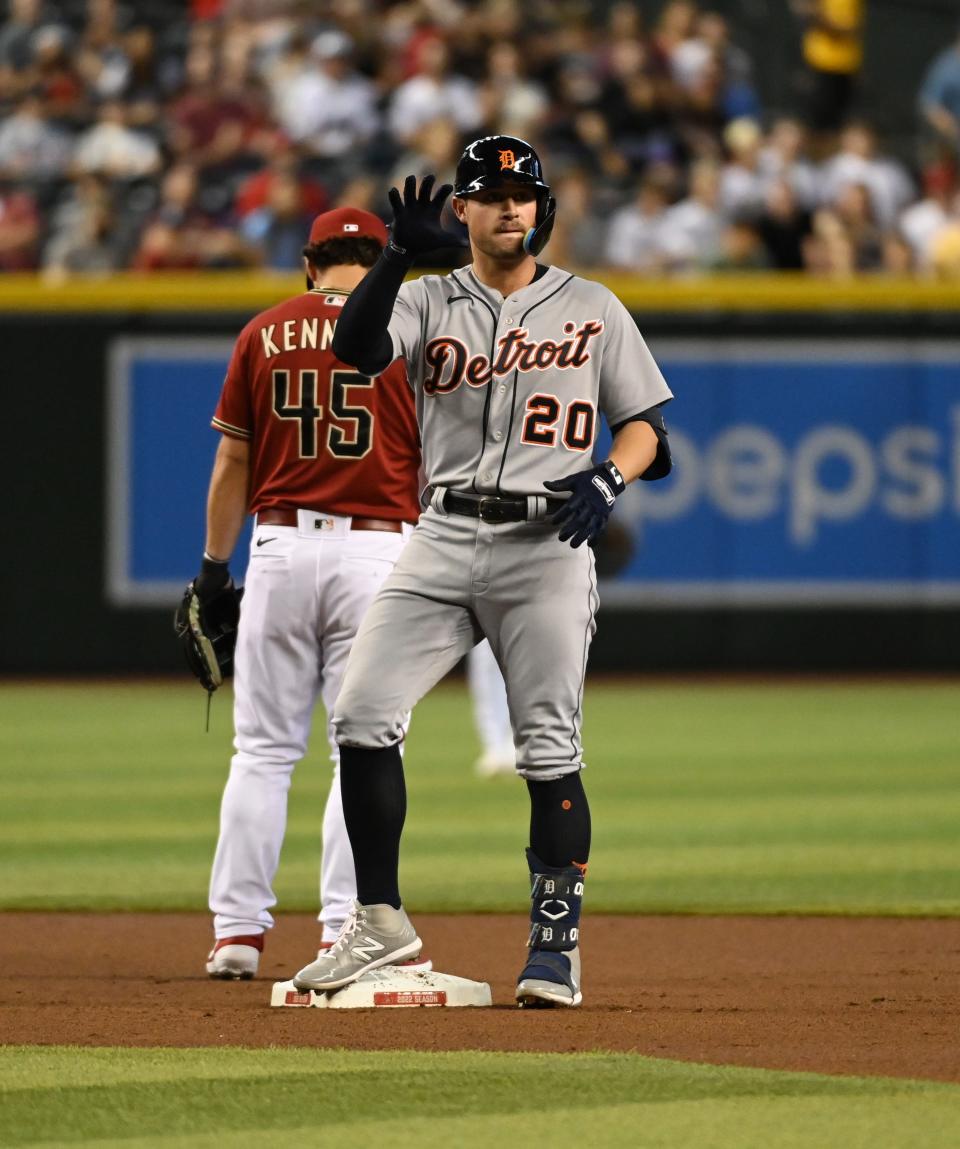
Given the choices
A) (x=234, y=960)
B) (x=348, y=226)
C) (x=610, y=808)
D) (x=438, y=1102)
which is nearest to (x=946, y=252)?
(x=610, y=808)

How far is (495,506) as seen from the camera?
5.14 m

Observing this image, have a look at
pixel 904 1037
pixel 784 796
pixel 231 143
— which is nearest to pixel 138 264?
pixel 231 143

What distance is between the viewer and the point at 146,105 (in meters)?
17.6

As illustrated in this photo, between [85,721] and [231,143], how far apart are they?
5.29 m

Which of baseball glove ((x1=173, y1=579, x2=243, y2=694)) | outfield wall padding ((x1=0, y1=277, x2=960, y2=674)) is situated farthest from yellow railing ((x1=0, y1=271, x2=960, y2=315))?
baseball glove ((x1=173, y1=579, x2=243, y2=694))

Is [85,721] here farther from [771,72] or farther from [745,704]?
[771,72]

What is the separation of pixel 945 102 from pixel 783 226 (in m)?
2.12

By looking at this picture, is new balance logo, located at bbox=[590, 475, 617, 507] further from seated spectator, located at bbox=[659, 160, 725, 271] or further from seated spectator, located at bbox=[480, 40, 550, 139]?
seated spectator, located at bbox=[480, 40, 550, 139]

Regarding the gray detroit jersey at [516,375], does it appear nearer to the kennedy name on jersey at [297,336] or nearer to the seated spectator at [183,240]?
the kennedy name on jersey at [297,336]

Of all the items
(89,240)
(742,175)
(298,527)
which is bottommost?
(298,527)

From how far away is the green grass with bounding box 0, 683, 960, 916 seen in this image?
780 centimetres

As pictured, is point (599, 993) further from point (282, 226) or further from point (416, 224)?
point (282, 226)

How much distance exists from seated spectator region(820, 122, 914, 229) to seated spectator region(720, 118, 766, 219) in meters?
0.53

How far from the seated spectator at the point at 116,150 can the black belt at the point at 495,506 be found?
1237 cm
